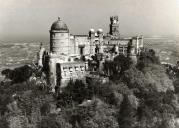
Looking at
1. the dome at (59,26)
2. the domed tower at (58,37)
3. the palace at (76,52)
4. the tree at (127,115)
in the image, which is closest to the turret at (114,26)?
the palace at (76,52)

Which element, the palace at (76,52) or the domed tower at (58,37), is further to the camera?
the domed tower at (58,37)

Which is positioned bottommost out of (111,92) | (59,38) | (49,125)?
(49,125)

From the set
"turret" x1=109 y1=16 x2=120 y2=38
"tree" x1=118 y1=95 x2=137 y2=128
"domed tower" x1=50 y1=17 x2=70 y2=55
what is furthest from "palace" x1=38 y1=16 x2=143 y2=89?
"tree" x1=118 y1=95 x2=137 y2=128

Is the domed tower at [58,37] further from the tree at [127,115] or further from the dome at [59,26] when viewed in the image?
the tree at [127,115]

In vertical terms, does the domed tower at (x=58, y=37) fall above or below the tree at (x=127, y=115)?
above

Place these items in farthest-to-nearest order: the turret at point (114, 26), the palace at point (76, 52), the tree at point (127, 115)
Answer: the turret at point (114, 26) < the palace at point (76, 52) < the tree at point (127, 115)

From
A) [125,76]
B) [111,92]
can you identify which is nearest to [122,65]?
[125,76]

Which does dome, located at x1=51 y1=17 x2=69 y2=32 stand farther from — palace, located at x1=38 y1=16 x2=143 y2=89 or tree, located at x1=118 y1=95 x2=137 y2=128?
tree, located at x1=118 y1=95 x2=137 y2=128

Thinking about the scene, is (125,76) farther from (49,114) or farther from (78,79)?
(49,114)

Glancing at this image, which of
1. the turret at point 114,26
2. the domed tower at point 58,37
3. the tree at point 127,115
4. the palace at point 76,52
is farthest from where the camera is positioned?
the turret at point 114,26
